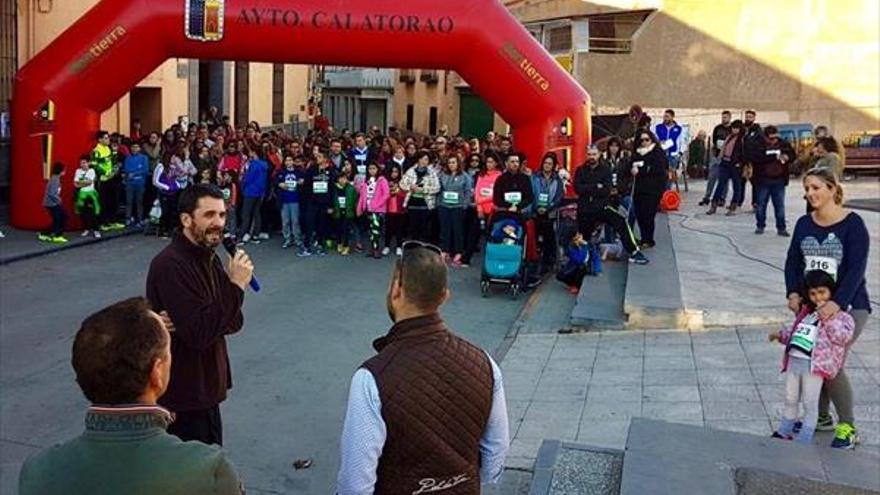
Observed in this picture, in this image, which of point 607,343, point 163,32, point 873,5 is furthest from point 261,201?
point 873,5

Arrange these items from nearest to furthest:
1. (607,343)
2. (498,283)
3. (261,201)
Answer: (607,343) < (498,283) < (261,201)

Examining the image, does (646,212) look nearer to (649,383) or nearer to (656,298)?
(656,298)

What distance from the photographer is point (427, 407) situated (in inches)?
121

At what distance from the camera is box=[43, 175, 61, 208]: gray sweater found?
1402 cm

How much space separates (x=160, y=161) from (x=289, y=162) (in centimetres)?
243

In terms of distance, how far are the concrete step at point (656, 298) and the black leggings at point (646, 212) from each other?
1.87 ft

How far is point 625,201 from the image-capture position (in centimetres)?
1255

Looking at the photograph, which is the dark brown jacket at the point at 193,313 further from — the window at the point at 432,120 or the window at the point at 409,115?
the window at the point at 409,115

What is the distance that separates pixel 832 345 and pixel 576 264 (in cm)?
592

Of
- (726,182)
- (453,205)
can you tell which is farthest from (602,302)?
(726,182)

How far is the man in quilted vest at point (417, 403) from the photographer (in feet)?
9.98

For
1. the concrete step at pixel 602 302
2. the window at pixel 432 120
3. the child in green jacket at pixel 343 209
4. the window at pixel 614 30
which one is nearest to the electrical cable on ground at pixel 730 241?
the concrete step at pixel 602 302

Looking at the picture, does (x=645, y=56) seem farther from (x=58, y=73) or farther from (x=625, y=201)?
(x=58, y=73)

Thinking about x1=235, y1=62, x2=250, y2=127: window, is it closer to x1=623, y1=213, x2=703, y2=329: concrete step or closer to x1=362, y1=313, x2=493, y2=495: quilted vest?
x1=623, y1=213, x2=703, y2=329: concrete step
